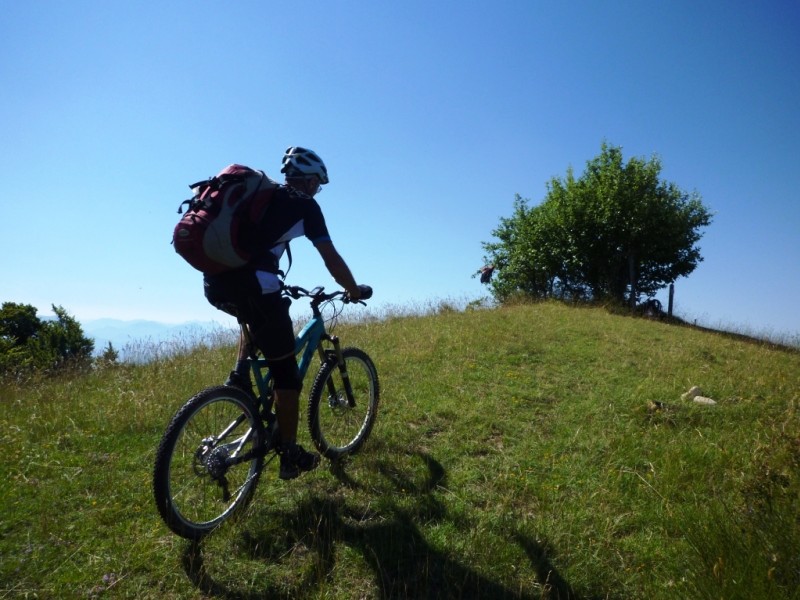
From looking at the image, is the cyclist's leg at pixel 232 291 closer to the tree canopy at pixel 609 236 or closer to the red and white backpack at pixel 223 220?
the red and white backpack at pixel 223 220

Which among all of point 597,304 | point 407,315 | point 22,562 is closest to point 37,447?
point 22,562

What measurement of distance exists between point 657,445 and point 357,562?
3.43 m

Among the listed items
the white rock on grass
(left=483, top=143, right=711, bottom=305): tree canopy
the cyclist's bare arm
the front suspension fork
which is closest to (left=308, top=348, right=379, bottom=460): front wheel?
the front suspension fork

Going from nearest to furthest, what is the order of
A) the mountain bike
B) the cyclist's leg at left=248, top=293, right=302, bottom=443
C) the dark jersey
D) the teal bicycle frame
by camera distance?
the mountain bike < the dark jersey < the cyclist's leg at left=248, top=293, right=302, bottom=443 < the teal bicycle frame

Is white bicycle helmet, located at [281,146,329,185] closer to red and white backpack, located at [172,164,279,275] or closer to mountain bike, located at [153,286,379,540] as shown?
red and white backpack, located at [172,164,279,275]

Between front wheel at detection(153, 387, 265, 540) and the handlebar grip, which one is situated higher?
the handlebar grip

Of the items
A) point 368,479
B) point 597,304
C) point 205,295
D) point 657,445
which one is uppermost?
point 597,304

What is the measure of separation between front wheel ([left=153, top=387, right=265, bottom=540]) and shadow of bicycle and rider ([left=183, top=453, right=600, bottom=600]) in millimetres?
255

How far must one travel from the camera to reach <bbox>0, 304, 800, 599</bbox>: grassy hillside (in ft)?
8.68

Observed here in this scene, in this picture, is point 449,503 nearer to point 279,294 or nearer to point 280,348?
point 280,348

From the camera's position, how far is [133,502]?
341 cm

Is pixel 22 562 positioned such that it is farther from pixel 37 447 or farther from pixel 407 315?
pixel 407 315

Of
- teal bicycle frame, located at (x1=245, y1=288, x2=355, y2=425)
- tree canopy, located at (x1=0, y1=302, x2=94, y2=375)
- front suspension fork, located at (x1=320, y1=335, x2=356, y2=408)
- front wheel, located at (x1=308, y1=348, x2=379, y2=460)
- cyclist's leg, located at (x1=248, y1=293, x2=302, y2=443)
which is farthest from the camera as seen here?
tree canopy, located at (x1=0, y1=302, x2=94, y2=375)

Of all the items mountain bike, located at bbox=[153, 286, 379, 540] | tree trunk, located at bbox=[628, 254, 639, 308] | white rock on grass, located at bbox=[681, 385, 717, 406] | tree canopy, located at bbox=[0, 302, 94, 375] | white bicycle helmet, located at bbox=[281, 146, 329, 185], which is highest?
tree trunk, located at bbox=[628, 254, 639, 308]
